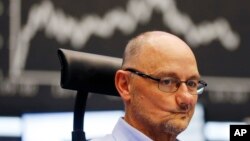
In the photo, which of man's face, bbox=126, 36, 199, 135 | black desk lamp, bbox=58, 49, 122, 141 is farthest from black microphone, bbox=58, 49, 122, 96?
man's face, bbox=126, 36, 199, 135

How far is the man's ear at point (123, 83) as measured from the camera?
1175 mm

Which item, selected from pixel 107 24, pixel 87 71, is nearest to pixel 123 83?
pixel 87 71

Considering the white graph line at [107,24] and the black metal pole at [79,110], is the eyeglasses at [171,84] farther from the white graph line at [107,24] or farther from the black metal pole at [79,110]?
the white graph line at [107,24]

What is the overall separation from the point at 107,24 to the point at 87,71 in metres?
1.52

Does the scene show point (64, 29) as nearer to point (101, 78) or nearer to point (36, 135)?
point (36, 135)

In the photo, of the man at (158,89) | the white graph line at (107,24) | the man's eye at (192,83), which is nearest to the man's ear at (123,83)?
the man at (158,89)

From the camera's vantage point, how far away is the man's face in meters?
1.11

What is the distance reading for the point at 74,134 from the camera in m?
1.23

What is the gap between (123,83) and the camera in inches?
46.8

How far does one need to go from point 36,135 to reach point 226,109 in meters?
0.79

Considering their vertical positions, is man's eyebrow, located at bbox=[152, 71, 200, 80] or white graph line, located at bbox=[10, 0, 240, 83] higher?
white graph line, located at bbox=[10, 0, 240, 83]

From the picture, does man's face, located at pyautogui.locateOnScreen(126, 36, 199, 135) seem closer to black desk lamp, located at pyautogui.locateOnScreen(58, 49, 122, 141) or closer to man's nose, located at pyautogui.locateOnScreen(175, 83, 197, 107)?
man's nose, located at pyautogui.locateOnScreen(175, 83, 197, 107)

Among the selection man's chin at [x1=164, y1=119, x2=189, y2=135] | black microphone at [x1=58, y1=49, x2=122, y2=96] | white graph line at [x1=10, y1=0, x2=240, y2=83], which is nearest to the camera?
man's chin at [x1=164, y1=119, x2=189, y2=135]

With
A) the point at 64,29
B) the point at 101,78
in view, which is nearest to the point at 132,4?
the point at 64,29
